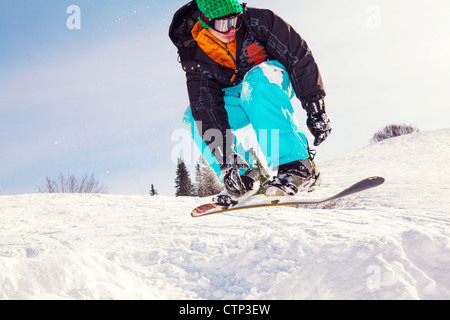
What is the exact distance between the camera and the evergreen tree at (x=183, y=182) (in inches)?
863

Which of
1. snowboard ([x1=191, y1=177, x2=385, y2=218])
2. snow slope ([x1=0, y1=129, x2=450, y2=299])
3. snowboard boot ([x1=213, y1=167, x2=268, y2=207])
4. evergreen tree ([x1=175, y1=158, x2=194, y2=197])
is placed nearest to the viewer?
snow slope ([x1=0, y1=129, x2=450, y2=299])

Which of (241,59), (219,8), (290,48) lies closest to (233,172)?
(241,59)

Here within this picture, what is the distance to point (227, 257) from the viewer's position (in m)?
2.04

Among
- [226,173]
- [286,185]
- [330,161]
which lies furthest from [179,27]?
[330,161]

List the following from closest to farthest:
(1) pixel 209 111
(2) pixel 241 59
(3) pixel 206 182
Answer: (2) pixel 241 59 → (1) pixel 209 111 → (3) pixel 206 182

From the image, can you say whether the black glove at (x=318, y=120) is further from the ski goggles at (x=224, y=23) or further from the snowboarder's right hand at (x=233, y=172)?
the ski goggles at (x=224, y=23)

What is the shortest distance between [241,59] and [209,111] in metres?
0.48

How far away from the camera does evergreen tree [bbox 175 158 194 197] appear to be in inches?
863

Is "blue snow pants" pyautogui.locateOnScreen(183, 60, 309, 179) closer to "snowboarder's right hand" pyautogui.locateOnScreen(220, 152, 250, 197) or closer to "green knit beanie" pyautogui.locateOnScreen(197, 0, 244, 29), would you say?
"snowboarder's right hand" pyautogui.locateOnScreen(220, 152, 250, 197)

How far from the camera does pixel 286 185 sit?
2400 millimetres

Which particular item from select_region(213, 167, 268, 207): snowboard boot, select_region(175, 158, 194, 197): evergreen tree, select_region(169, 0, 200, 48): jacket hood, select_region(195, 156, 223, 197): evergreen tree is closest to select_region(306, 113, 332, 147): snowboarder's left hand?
select_region(213, 167, 268, 207): snowboard boot

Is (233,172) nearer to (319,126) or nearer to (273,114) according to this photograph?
(273,114)
